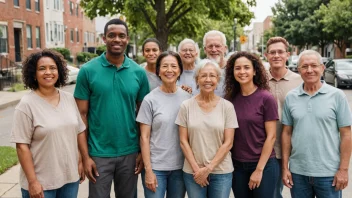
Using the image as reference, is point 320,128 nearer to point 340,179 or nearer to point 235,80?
point 340,179

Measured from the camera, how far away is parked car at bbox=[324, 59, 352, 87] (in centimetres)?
1803

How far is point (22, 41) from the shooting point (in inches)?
1144

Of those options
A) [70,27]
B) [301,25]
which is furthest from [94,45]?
[301,25]

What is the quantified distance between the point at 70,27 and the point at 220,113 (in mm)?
40831

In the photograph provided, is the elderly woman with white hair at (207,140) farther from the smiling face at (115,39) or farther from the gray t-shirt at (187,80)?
the gray t-shirt at (187,80)

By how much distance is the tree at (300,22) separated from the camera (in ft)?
126

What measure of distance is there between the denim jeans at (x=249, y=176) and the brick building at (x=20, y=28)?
75.9 ft

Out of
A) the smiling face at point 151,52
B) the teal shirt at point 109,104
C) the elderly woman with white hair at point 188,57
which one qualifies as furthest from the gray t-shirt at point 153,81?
the teal shirt at point 109,104

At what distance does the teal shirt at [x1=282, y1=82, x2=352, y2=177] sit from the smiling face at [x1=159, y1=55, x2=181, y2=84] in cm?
119

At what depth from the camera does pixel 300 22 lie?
38969mm

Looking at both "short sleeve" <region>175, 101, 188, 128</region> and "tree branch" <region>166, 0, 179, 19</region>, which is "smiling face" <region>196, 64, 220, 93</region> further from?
"tree branch" <region>166, 0, 179, 19</region>

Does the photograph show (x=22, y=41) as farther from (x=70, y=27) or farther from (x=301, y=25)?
(x=301, y=25)

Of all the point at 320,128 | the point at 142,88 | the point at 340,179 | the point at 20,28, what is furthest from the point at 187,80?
Answer: the point at 20,28

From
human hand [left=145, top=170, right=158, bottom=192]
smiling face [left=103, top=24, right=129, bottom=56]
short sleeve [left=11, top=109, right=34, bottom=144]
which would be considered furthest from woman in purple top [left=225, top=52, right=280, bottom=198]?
short sleeve [left=11, top=109, right=34, bottom=144]
